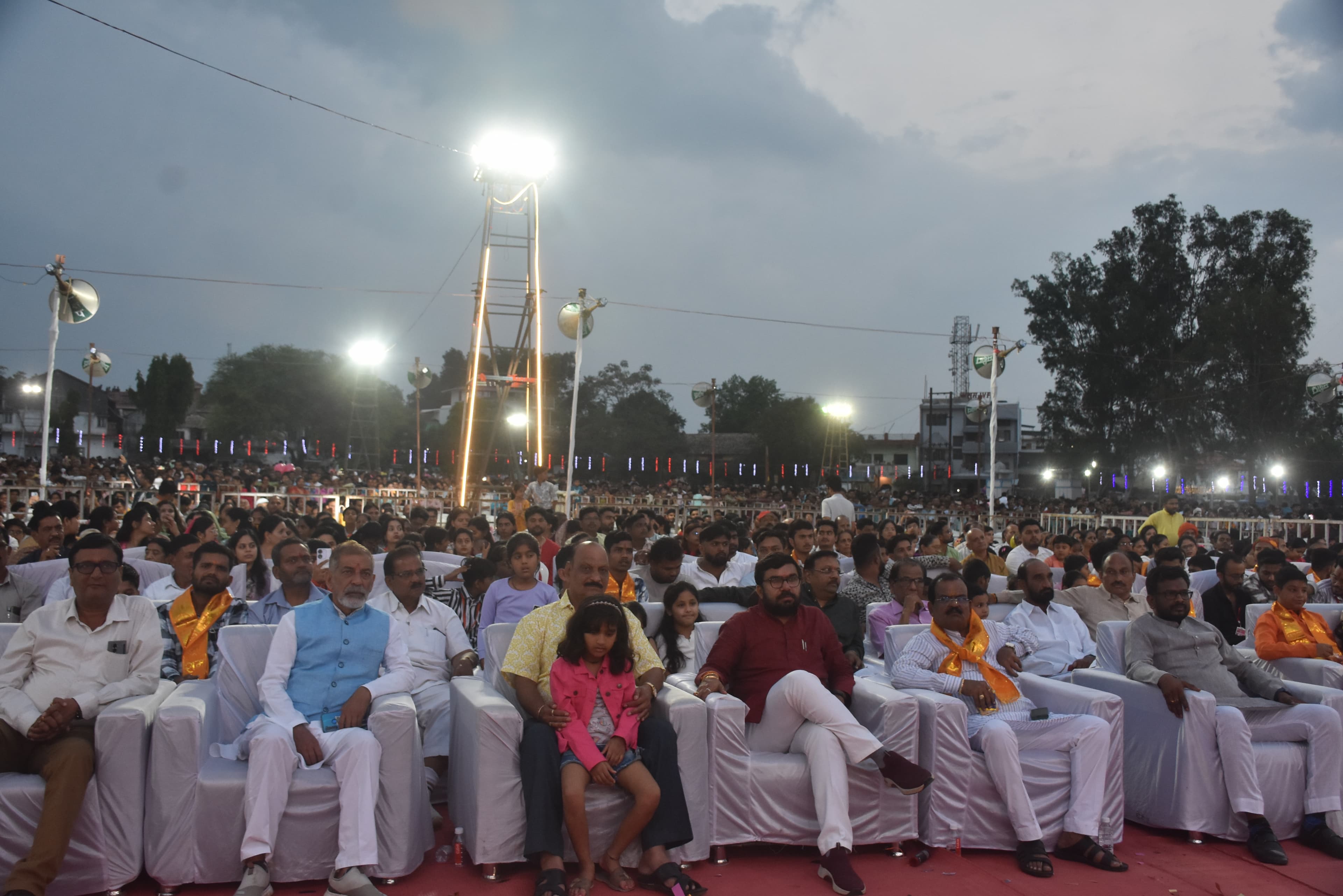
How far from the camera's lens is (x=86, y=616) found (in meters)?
4.08

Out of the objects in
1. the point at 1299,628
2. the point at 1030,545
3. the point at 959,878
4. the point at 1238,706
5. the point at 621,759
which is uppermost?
the point at 1030,545

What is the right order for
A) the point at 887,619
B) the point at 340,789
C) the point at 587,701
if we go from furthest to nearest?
the point at 887,619 < the point at 587,701 < the point at 340,789

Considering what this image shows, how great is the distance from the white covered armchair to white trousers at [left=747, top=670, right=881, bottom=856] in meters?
0.08

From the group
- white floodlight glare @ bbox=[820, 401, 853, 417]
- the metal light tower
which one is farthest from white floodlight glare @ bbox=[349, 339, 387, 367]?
white floodlight glare @ bbox=[820, 401, 853, 417]

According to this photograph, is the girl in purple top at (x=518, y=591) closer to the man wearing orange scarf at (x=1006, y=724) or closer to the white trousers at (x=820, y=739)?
the white trousers at (x=820, y=739)

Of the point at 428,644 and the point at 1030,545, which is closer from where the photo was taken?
the point at 428,644

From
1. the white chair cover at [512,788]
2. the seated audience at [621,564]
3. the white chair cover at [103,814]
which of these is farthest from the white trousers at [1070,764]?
the white chair cover at [103,814]

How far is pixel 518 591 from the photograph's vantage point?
224 inches

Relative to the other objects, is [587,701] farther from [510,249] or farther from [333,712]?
[510,249]

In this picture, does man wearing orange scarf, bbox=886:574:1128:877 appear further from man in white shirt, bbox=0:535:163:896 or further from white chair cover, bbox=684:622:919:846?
man in white shirt, bbox=0:535:163:896

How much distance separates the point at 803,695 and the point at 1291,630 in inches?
129

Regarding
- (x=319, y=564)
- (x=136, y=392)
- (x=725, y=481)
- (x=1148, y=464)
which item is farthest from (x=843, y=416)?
(x=319, y=564)

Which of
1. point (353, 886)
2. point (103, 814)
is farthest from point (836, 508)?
point (103, 814)

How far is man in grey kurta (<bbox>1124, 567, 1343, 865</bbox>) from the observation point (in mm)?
4508
